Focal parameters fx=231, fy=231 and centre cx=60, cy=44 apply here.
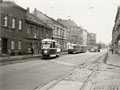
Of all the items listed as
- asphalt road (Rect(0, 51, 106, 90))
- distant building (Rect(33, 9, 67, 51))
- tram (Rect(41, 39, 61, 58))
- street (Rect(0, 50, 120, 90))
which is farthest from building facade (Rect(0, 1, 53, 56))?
distant building (Rect(33, 9, 67, 51))

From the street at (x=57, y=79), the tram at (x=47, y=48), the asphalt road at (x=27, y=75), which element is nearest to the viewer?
the street at (x=57, y=79)

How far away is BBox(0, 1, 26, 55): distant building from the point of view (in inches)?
1265

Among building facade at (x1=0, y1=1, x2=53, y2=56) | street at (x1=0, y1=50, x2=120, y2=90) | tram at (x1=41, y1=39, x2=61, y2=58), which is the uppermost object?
building facade at (x1=0, y1=1, x2=53, y2=56)

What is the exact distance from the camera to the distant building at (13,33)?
105 feet

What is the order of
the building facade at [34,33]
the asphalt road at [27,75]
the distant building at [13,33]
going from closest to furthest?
1. the asphalt road at [27,75]
2. the distant building at [13,33]
3. the building facade at [34,33]

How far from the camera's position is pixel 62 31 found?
2908 inches

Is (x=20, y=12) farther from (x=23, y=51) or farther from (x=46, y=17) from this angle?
(x=46, y=17)

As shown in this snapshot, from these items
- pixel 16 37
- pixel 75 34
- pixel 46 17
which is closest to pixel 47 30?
pixel 46 17

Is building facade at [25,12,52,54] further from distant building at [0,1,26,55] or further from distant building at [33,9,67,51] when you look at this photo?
distant building at [33,9,67,51]

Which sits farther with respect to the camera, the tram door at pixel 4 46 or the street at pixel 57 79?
the tram door at pixel 4 46

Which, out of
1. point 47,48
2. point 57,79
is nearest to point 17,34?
point 47,48

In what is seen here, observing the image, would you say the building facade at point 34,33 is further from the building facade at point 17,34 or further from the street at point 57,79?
the street at point 57,79

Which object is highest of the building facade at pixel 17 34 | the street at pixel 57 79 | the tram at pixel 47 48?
the building facade at pixel 17 34

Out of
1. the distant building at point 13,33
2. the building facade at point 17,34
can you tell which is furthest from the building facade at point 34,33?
the distant building at point 13,33
